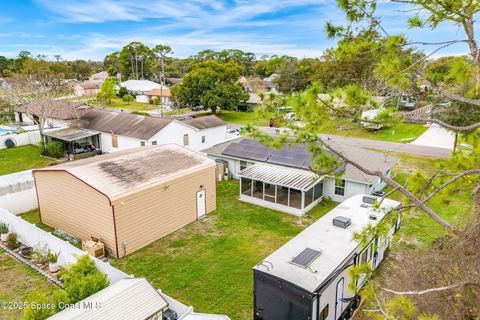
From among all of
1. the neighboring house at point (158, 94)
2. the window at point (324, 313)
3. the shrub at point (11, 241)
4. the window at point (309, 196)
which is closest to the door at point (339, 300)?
the window at point (324, 313)

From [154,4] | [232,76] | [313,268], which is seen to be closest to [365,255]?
[313,268]

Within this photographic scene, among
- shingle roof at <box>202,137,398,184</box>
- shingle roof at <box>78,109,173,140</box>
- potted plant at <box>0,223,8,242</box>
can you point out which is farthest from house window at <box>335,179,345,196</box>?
potted plant at <box>0,223,8,242</box>

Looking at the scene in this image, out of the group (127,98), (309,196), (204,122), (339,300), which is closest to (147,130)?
(204,122)

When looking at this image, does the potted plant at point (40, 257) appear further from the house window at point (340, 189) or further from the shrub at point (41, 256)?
the house window at point (340, 189)

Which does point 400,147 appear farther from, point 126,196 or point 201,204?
point 126,196

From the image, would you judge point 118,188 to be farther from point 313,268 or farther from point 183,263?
point 313,268

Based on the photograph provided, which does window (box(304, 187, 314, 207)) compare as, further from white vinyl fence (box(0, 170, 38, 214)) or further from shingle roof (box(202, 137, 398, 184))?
white vinyl fence (box(0, 170, 38, 214))
